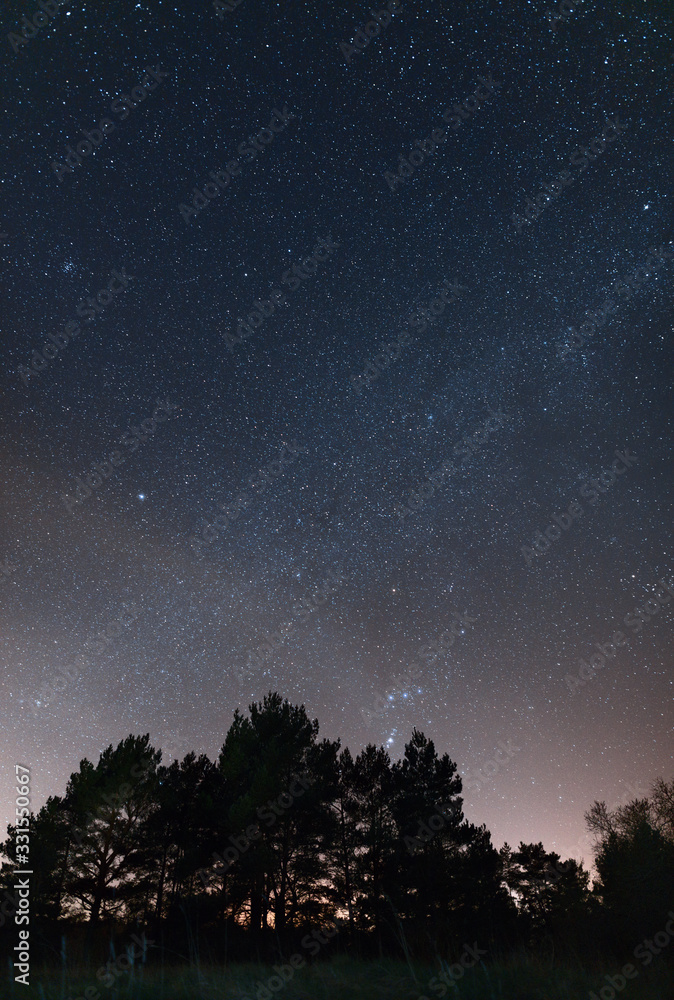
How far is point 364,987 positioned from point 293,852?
2082 centimetres

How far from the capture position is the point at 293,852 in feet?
77.4

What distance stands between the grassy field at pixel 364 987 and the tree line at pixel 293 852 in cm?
1657

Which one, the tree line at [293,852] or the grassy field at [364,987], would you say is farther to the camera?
the tree line at [293,852]

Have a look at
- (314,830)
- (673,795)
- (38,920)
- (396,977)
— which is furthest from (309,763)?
(396,977)

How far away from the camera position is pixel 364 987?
5.69 m

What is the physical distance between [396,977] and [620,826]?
26.3 m

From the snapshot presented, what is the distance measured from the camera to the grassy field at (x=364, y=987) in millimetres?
5320

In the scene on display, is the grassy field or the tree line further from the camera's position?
the tree line

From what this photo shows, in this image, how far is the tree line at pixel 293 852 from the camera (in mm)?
21859

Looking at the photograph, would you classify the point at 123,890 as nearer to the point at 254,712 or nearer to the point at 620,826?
the point at 254,712

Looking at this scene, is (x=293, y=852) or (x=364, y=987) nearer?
(x=364, y=987)

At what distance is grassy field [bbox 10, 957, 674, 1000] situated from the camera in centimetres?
532

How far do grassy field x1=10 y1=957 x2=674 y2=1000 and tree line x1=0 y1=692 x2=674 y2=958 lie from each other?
652 inches

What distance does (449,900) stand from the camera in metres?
22.4
